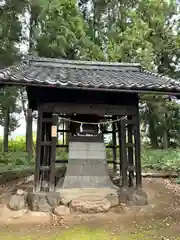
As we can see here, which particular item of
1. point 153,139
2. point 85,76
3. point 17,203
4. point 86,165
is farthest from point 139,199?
point 153,139

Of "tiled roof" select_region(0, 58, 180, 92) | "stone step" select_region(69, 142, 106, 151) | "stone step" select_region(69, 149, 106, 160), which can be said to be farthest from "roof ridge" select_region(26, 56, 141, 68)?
"stone step" select_region(69, 149, 106, 160)

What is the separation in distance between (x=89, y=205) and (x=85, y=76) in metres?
2.73

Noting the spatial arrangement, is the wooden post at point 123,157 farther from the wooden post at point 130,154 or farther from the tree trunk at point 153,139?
the tree trunk at point 153,139

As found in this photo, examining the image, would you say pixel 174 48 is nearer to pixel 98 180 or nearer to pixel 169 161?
pixel 169 161

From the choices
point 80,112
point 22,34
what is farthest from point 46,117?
point 22,34

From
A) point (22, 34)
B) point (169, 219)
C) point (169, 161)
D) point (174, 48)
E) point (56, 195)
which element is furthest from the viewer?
point (174, 48)

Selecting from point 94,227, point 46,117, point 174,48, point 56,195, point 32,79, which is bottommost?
point 94,227

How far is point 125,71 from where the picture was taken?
7027mm

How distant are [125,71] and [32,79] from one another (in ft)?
10.0

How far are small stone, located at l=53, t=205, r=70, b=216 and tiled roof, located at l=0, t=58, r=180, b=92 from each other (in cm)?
238

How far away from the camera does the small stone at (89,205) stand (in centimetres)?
514

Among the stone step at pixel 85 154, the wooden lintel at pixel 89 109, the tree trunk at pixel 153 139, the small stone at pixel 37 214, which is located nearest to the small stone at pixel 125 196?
the stone step at pixel 85 154

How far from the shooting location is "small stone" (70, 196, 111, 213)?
5.14 meters

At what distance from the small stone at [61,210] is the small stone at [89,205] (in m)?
0.12
